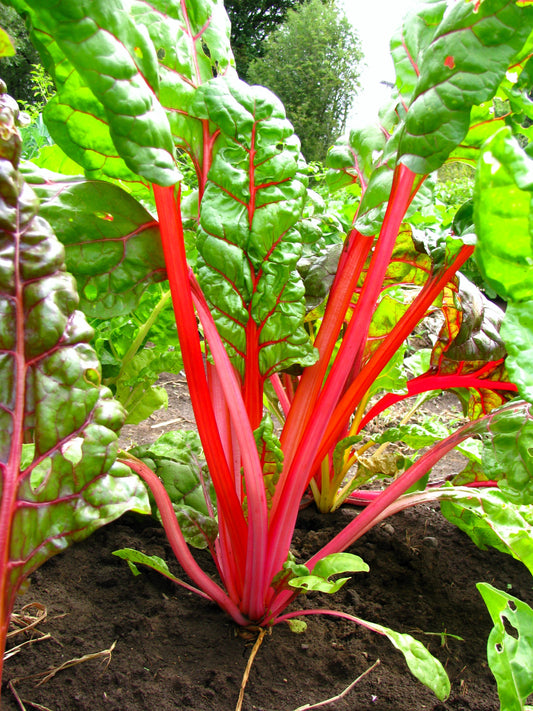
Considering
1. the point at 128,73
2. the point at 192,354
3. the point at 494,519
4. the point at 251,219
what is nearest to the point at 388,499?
the point at 494,519

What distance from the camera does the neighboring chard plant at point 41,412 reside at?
539mm

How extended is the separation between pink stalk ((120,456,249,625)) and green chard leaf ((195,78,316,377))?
10.0 inches

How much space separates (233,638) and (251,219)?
0.68m

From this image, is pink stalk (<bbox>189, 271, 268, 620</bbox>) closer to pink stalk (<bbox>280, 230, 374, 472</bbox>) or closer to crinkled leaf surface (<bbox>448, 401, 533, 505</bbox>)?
pink stalk (<bbox>280, 230, 374, 472</bbox>)

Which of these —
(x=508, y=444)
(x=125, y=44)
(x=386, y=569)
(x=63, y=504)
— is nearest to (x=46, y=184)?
(x=125, y=44)

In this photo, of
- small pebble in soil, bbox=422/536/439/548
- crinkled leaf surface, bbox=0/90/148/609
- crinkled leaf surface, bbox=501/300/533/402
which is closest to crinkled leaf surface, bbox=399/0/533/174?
crinkled leaf surface, bbox=501/300/533/402

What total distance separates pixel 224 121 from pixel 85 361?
0.41m

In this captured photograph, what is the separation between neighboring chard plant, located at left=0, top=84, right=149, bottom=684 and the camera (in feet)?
1.77

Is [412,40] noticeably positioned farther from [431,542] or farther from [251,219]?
[431,542]

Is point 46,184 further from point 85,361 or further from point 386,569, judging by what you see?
point 386,569

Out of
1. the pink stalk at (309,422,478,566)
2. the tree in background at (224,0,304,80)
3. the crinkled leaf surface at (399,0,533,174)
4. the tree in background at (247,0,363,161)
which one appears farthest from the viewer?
the tree in background at (224,0,304,80)

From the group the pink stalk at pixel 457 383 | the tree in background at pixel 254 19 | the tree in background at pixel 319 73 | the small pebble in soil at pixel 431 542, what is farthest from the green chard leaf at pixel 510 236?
the tree in background at pixel 254 19

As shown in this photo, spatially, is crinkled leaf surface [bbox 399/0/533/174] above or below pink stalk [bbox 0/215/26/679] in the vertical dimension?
above

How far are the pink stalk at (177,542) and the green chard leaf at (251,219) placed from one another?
25cm
